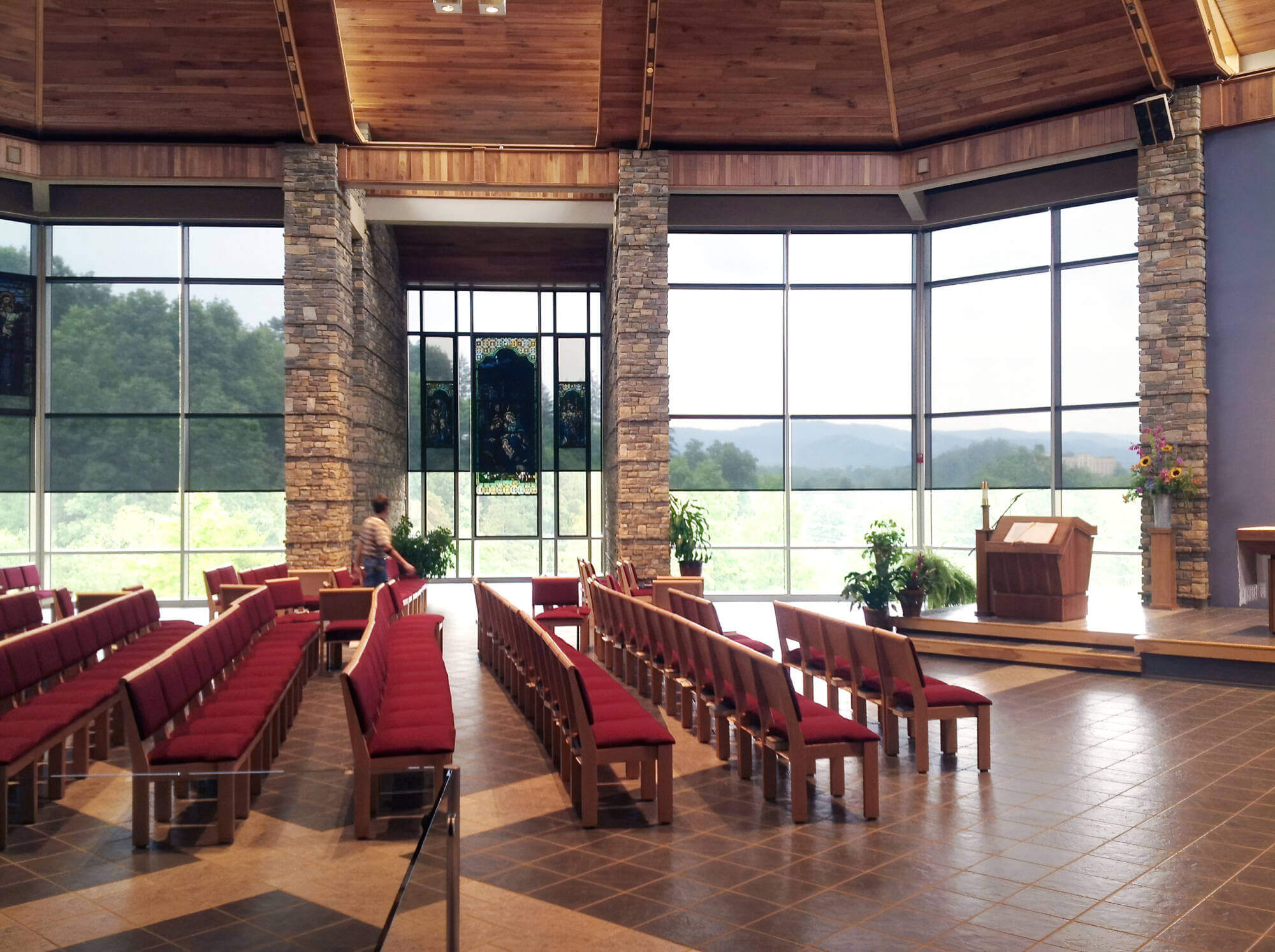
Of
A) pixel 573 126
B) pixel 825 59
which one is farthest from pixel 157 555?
pixel 825 59

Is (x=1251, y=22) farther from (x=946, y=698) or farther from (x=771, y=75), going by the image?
(x=946, y=698)

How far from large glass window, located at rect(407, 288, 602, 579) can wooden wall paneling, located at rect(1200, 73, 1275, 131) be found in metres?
8.93

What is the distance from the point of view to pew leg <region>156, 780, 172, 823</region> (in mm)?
2584

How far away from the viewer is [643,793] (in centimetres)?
482

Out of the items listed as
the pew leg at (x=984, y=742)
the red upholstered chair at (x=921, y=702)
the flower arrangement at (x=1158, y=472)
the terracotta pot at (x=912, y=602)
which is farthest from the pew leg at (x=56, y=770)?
the flower arrangement at (x=1158, y=472)

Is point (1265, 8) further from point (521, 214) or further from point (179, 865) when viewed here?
point (179, 865)

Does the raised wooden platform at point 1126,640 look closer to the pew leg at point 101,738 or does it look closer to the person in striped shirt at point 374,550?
the person in striped shirt at point 374,550

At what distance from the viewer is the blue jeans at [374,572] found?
9.38m

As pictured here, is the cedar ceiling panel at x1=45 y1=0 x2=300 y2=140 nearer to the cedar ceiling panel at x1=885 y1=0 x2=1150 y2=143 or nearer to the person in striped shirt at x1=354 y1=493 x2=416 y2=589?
the person in striped shirt at x1=354 y1=493 x2=416 y2=589

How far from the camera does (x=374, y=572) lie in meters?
9.41

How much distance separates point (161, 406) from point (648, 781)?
11035 mm

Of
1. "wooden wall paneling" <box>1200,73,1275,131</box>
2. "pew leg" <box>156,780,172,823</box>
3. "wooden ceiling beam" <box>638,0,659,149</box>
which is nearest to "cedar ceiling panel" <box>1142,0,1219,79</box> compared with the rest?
"wooden wall paneling" <box>1200,73,1275,131</box>

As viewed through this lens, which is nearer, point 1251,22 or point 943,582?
point 1251,22

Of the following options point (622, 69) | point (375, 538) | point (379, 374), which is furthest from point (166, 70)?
point (375, 538)
